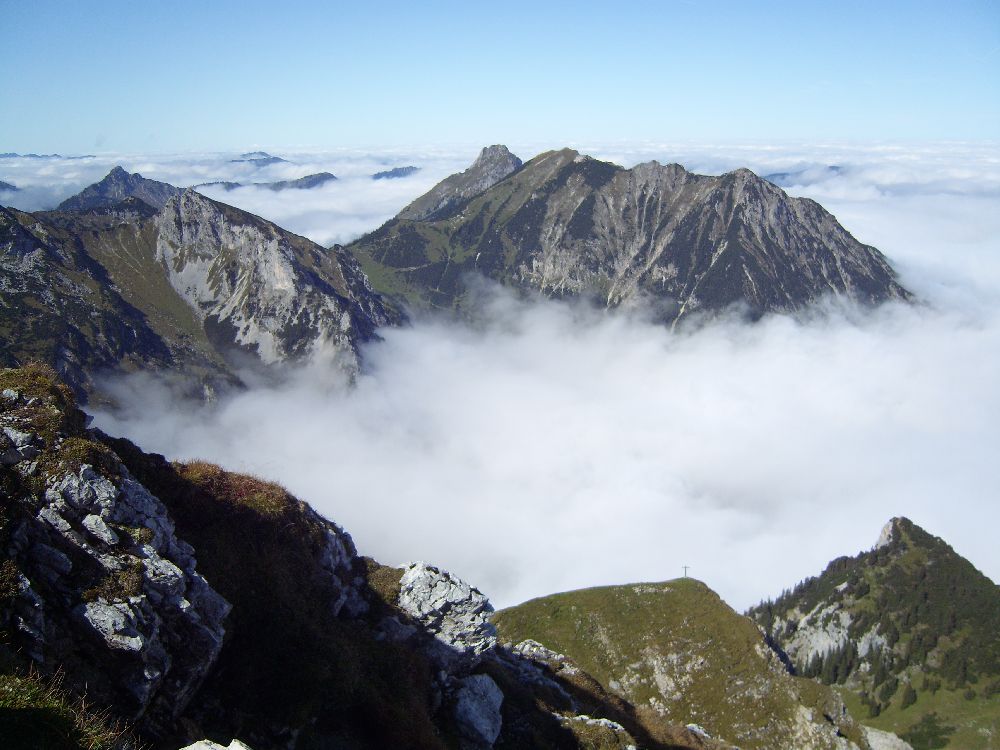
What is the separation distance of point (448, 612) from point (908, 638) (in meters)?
186

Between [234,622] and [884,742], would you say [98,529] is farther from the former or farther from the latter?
[884,742]

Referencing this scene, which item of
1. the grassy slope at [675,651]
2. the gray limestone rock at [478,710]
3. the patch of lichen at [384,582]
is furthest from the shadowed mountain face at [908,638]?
the patch of lichen at [384,582]

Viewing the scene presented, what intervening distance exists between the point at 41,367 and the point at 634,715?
4333 centimetres

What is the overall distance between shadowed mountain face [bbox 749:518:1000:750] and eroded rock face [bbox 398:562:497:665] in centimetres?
14450

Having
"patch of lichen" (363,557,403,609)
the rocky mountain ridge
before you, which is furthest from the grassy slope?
"patch of lichen" (363,557,403,609)

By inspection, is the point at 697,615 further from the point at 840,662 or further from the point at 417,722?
the point at 840,662

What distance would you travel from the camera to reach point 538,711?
34594 mm

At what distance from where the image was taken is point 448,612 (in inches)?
1369

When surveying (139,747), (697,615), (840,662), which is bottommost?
(840,662)

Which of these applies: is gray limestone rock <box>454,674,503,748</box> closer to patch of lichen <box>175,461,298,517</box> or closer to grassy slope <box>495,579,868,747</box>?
patch of lichen <box>175,461,298,517</box>

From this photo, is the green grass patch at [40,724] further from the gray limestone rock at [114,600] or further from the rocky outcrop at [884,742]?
the rocky outcrop at [884,742]

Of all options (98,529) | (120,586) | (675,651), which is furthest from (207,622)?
(675,651)

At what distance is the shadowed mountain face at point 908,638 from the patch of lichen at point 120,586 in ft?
544

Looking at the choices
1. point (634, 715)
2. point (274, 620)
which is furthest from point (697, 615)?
point (274, 620)
